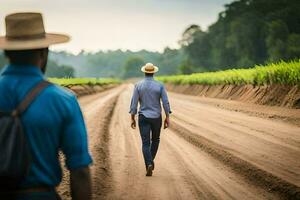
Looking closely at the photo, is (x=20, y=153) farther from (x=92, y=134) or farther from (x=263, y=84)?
(x=263, y=84)

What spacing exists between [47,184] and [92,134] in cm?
1369

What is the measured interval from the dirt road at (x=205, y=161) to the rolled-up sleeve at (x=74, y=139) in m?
5.86

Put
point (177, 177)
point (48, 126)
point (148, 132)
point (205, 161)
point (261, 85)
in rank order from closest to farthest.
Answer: point (48, 126)
point (177, 177)
point (148, 132)
point (205, 161)
point (261, 85)

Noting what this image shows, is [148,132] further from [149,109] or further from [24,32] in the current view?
[24,32]

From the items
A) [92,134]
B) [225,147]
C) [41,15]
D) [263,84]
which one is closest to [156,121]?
[225,147]

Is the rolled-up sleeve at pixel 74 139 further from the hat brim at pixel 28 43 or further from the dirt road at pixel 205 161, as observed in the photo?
the dirt road at pixel 205 161

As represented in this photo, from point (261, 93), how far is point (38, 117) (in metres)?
26.0

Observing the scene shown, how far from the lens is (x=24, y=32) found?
9.68ft

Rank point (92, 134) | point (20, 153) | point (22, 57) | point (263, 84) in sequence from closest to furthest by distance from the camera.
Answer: point (20, 153) → point (22, 57) → point (92, 134) → point (263, 84)

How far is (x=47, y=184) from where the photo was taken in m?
2.81

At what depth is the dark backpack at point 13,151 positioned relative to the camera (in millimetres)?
2650

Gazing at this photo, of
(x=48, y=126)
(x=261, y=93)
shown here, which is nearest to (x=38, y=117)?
(x=48, y=126)

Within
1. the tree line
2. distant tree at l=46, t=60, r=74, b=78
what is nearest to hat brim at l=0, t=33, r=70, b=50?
the tree line

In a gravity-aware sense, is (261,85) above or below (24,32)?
below
